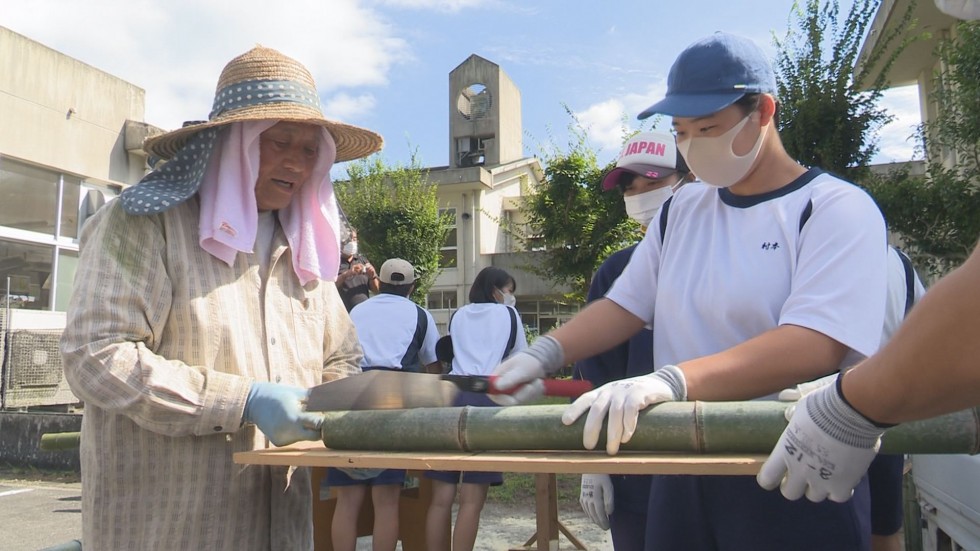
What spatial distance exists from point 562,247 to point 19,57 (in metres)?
10.5

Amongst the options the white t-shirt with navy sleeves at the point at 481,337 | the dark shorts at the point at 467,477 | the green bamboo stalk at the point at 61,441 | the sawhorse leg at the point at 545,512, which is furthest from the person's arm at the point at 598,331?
the white t-shirt with navy sleeves at the point at 481,337

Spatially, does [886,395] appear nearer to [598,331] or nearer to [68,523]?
[598,331]

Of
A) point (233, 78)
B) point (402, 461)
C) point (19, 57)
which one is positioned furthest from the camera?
point (19, 57)

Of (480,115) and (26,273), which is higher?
(480,115)

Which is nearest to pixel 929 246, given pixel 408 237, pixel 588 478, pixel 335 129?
pixel 588 478

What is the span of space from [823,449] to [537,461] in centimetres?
50

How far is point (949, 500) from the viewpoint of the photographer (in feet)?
6.99

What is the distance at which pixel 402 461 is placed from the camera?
55.6 inches

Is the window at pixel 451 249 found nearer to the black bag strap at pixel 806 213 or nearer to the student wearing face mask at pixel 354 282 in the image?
the student wearing face mask at pixel 354 282

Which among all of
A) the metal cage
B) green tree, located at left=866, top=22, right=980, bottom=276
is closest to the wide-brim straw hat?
green tree, located at left=866, top=22, right=980, bottom=276

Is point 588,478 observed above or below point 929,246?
below

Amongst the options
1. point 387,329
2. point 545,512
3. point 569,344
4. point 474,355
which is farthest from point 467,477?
point 569,344

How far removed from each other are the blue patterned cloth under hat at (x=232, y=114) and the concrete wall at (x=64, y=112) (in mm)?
10373

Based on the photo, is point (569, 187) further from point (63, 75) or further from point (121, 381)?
point (121, 381)
